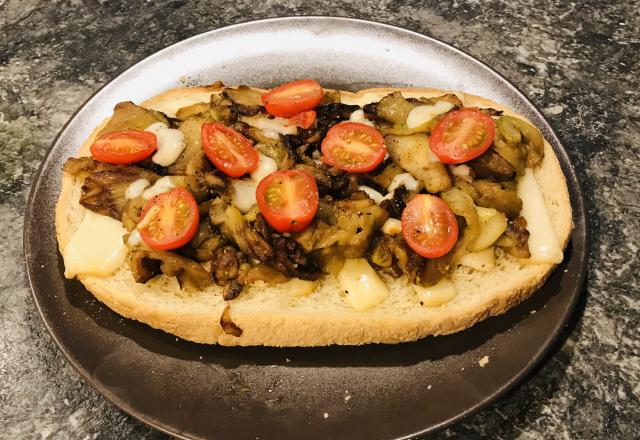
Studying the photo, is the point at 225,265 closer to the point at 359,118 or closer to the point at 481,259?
the point at 359,118

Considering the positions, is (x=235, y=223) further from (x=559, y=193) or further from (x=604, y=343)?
(x=604, y=343)

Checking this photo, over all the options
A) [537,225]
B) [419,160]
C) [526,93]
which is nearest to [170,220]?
[419,160]

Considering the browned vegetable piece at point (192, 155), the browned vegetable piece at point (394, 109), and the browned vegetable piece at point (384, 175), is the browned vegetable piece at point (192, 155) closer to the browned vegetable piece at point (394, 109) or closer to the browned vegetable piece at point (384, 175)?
the browned vegetable piece at point (384, 175)

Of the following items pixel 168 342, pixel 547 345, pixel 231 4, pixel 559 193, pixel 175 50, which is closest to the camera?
pixel 547 345

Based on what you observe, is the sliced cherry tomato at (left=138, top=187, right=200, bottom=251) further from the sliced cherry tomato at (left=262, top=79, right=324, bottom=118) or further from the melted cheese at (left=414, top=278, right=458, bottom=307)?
the melted cheese at (left=414, top=278, right=458, bottom=307)

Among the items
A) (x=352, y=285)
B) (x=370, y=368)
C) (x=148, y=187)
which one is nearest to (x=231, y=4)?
(x=148, y=187)

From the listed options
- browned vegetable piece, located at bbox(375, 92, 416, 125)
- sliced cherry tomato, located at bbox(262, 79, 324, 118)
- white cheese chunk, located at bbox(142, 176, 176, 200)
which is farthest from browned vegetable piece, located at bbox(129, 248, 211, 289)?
browned vegetable piece, located at bbox(375, 92, 416, 125)
